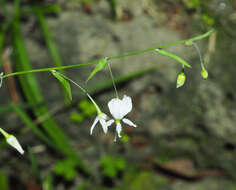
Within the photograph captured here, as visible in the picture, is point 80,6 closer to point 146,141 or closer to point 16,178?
point 146,141

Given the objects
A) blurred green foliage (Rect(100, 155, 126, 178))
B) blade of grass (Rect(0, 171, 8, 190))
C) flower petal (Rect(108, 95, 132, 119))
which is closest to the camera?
flower petal (Rect(108, 95, 132, 119))

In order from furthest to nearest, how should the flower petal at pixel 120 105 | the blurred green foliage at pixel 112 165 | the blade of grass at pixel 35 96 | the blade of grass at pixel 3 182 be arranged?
the blurred green foliage at pixel 112 165 < the blade of grass at pixel 35 96 < the blade of grass at pixel 3 182 < the flower petal at pixel 120 105

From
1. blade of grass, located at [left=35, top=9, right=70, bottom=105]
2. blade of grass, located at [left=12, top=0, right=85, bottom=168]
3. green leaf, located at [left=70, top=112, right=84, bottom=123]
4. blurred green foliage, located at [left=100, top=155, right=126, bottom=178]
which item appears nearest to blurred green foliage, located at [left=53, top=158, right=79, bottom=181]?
blade of grass, located at [left=12, top=0, right=85, bottom=168]

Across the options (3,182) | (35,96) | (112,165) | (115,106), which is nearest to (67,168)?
(112,165)

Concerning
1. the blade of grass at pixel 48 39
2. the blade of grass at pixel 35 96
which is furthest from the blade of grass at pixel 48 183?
the blade of grass at pixel 48 39

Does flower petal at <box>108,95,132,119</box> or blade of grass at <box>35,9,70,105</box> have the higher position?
flower petal at <box>108,95,132,119</box>

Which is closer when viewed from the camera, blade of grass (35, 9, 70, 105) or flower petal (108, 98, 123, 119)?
flower petal (108, 98, 123, 119)

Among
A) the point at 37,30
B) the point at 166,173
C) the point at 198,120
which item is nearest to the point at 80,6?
the point at 37,30

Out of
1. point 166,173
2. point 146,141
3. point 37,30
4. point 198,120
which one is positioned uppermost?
point 37,30

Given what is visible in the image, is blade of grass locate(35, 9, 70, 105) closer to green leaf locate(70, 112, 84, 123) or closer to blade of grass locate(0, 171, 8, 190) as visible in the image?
green leaf locate(70, 112, 84, 123)

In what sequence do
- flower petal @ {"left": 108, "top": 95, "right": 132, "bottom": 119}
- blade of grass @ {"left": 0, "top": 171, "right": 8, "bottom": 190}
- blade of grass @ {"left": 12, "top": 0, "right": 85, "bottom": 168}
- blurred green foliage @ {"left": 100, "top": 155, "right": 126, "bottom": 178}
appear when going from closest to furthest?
flower petal @ {"left": 108, "top": 95, "right": 132, "bottom": 119} < blade of grass @ {"left": 0, "top": 171, "right": 8, "bottom": 190} < blade of grass @ {"left": 12, "top": 0, "right": 85, "bottom": 168} < blurred green foliage @ {"left": 100, "top": 155, "right": 126, "bottom": 178}

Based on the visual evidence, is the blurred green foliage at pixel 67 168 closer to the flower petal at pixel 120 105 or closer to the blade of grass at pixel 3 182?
the blade of grass at pixel 3 182
